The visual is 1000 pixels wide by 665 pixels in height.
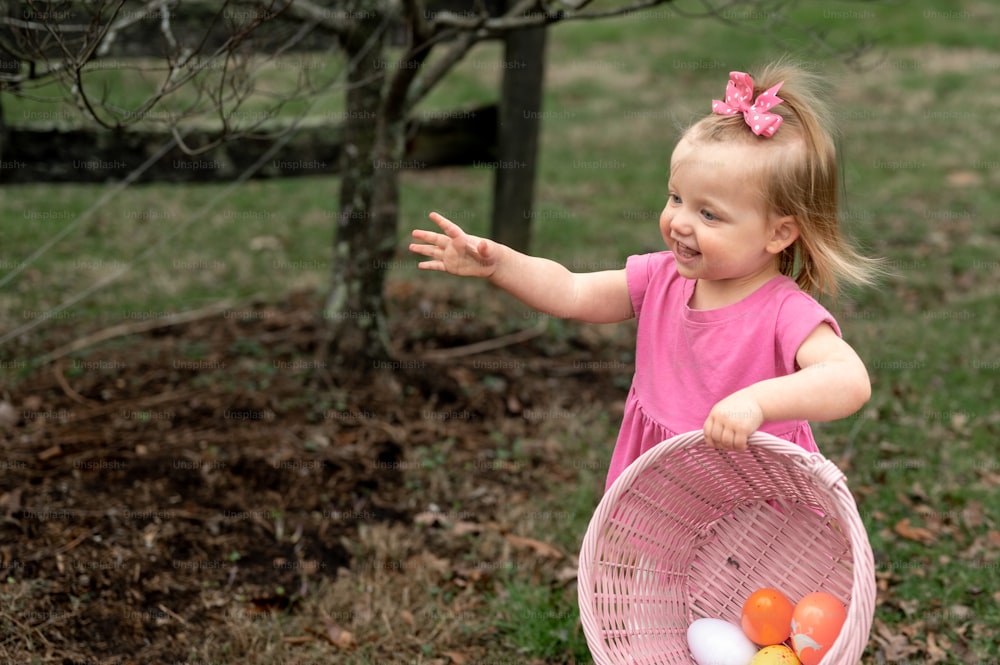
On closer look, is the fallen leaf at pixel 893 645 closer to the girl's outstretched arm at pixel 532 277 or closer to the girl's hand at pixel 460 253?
the girl's outstretched arm at pixel 532 277

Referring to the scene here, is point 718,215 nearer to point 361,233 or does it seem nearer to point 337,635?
point 337,635

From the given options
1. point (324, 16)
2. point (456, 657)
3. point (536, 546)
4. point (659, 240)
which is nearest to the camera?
point (456, 657)

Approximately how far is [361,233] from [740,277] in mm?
2296

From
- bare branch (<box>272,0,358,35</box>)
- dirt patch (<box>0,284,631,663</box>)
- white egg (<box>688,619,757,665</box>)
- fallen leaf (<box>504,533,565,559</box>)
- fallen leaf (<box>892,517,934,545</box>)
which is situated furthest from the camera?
bare branch (<box>272,0,358,35</box>)

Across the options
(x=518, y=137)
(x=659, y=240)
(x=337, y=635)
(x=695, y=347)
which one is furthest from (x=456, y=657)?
(x=659, y=240)

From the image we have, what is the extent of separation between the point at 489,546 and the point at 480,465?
0.60 meters

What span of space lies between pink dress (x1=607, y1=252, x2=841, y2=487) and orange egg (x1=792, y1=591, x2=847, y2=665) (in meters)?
0.40

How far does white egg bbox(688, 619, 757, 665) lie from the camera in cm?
250

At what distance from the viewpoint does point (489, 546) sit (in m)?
3.61

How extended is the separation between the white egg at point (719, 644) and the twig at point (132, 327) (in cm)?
339

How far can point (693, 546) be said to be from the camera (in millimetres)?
2793

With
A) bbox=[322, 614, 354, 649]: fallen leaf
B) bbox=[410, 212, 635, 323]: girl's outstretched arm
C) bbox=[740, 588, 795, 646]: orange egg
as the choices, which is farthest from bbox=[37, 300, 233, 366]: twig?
bbox=[740, 588, 795, 646]: orange egg

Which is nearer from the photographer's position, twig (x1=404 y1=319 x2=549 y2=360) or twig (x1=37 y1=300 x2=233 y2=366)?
twig (x1=37 y1=300 x2=233 y2=366)

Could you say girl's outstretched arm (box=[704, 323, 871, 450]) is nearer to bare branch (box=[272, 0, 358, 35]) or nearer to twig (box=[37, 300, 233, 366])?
bare branch (box=[272, 0, 358, 35])
